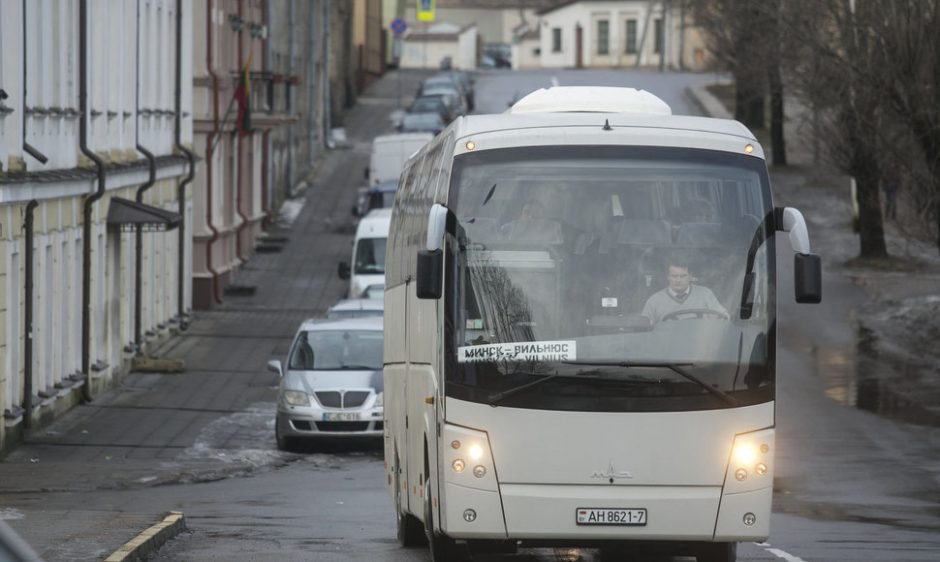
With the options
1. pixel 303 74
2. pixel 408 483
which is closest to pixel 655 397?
pixel 408 483

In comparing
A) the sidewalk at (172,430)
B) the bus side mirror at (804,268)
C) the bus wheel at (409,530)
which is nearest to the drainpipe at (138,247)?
the sidewalk at (172,430)

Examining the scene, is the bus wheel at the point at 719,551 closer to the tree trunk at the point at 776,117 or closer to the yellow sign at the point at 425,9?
the tree trunk at the point at 776,117

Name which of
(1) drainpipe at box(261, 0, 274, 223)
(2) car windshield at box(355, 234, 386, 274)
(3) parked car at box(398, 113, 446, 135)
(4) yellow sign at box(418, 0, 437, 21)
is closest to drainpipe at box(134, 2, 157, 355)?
(2) car windshield at box(355, 234, 386, 274)

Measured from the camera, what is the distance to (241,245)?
150 ft

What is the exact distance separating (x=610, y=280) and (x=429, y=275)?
3.58ft

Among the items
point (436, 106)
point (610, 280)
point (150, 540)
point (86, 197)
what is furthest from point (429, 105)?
point (610, 280)

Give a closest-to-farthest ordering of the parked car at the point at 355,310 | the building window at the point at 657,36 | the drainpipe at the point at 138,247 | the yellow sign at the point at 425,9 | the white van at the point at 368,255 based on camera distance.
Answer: the parked car at the point at 355,310 < the drainpipe at the point at 138,247 < the white van at the point at 368,255 < the yellow sign at the point at 425,9 < the building window at the point at 657,36

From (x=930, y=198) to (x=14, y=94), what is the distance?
52.7ft

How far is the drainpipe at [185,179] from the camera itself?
34.9 metres

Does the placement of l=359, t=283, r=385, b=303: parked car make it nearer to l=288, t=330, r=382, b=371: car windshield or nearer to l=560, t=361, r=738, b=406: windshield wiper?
l=288, t=330, r=382, b=371: car windshield

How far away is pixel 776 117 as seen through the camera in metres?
57.4

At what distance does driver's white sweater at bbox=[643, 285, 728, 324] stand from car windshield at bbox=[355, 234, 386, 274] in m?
24.4

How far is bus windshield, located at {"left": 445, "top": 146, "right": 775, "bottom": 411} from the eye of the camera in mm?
10570

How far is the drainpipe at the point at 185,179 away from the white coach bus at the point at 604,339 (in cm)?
2444
